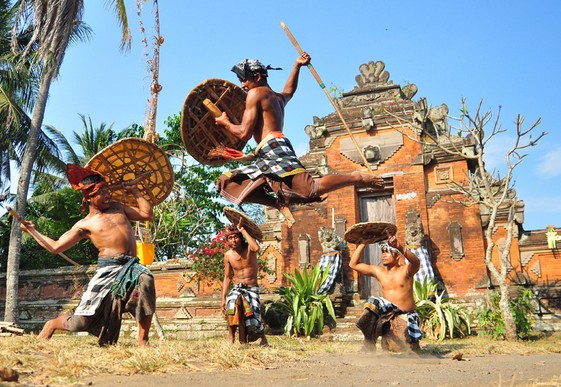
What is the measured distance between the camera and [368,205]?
14141 mm

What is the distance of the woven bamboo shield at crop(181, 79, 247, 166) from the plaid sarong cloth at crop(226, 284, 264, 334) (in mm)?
2874

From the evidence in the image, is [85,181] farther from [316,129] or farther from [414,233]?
[316,129]

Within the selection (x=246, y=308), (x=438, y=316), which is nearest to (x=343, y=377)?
(x=246, y=308)

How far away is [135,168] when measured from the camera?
6.06 meters

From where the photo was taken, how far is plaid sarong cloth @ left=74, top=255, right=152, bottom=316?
17.2 ft

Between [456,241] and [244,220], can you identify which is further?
[456,241]

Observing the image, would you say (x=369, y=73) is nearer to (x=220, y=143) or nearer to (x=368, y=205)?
(x=368, y=205)

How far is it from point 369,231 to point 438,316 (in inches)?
172

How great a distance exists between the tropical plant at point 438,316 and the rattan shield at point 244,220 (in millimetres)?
4900

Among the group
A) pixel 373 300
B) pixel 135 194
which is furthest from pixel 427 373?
pixel 135 194

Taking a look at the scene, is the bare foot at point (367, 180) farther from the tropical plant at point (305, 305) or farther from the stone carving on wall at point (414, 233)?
the stone carving on wall at point (414, 233)

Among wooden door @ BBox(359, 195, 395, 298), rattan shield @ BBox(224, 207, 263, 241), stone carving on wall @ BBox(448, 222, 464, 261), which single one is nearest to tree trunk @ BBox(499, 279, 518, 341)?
stone carving on wall @ BBox(448, 222, 464, 261)

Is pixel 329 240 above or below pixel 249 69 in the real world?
below

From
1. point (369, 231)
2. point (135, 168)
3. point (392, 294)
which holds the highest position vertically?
point (135, 168)
